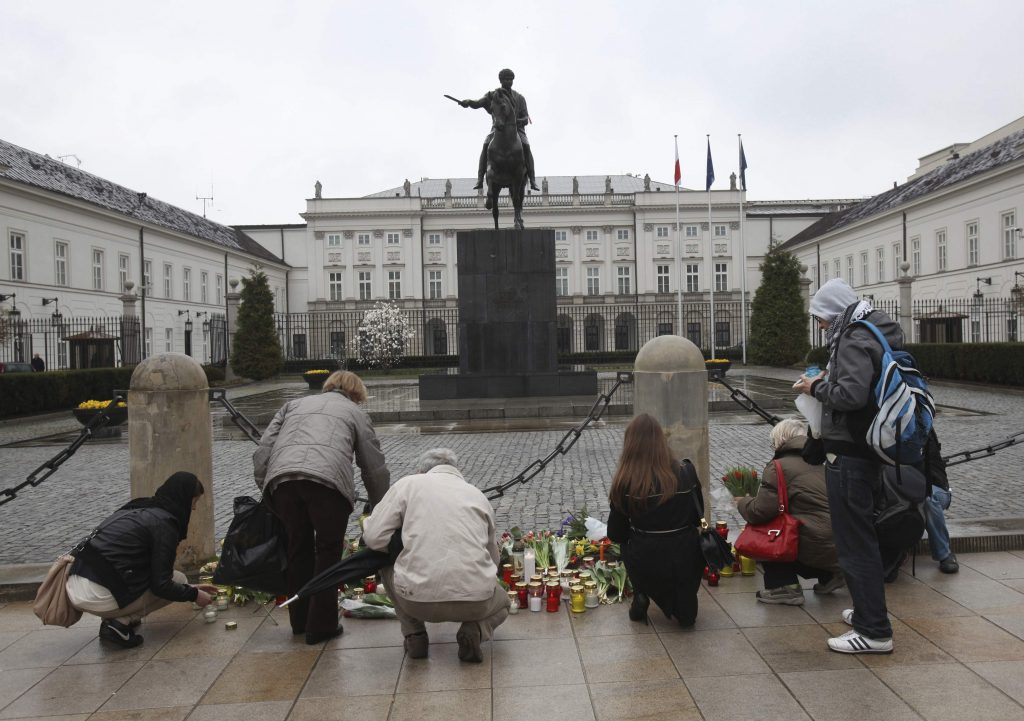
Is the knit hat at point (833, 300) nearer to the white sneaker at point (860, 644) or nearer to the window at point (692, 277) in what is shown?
the white sneaker at point (860, 644)

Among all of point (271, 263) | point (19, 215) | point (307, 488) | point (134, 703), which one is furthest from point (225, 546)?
point (271, 263)

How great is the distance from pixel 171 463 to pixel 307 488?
2.00m

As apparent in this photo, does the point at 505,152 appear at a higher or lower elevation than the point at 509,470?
higher

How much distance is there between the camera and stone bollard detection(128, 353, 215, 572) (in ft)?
19.2

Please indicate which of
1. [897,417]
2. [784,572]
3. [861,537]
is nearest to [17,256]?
[784,572]

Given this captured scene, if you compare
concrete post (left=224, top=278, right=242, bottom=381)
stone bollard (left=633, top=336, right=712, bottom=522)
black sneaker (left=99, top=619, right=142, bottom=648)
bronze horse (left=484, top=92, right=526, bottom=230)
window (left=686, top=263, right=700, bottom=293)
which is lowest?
black sneaker (left=99, top=619, right=142, bottom=648)

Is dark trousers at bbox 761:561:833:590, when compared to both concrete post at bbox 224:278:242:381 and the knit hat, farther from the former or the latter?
concrete post at bbox 224:278:242:381

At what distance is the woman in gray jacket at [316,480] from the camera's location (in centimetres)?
435

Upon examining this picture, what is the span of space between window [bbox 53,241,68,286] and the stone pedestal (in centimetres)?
2819

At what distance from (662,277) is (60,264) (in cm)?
4449

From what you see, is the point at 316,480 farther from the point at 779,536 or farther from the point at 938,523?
the point at 938,523

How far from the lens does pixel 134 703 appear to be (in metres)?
3.80

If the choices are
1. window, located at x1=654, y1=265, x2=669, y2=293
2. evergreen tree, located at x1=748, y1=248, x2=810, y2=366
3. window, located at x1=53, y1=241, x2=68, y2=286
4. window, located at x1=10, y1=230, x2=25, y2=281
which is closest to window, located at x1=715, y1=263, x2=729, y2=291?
window, located at x1=654, y1=265, x2=669, y2=293

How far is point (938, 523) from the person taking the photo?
17.7 feet
